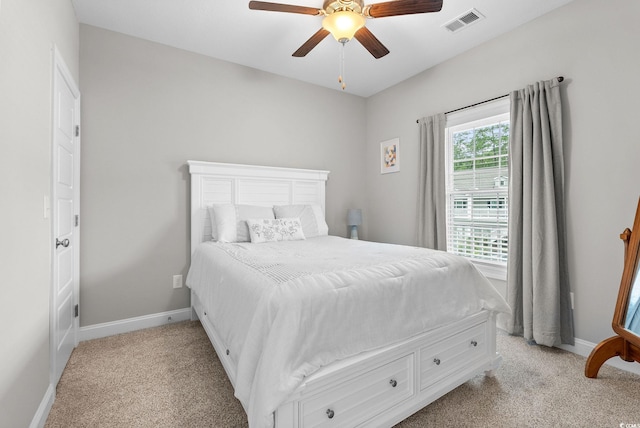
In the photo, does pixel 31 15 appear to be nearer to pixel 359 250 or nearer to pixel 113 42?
pixel 113 42

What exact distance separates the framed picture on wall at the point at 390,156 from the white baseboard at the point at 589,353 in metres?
2.38

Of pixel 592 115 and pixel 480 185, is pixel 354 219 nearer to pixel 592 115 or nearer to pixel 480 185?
pixel 480 185

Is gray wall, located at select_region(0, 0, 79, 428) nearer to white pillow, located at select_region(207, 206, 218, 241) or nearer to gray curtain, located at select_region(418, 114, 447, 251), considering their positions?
white pillow, located at select_region(207, 206, 218, 241)

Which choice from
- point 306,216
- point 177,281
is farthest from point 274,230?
point 177,281

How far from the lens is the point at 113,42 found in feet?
8.72

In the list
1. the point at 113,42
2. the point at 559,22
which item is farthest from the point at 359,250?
the point at 113,42

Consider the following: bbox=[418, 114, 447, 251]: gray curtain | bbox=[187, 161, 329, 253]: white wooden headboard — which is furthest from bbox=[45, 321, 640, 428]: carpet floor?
bbox=[418, 114, 447, 251]: gray curtain

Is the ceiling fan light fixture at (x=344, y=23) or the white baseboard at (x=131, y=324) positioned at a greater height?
the ceiling fan light fixture at (x=344, y=23)

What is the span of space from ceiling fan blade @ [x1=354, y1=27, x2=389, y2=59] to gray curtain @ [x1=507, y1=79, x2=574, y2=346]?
1303mm

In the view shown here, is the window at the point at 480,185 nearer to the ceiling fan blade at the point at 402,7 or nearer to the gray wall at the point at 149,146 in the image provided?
the ceiling fan blade at the point at 402,7

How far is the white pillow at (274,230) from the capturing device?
274 centimetres

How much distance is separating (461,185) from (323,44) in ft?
6.69

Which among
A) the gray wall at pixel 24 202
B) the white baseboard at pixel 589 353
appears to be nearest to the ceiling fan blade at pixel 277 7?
the gray wall at pixel 24 202

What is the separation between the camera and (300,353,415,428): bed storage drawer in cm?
123
